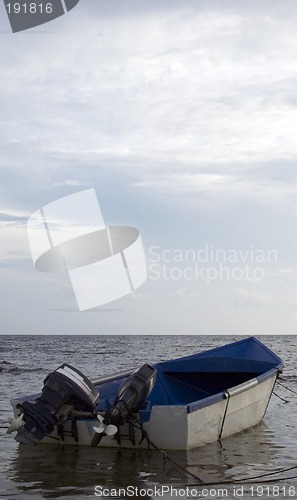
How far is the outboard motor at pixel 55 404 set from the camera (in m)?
8.38

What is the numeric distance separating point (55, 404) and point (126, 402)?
101 centimetres

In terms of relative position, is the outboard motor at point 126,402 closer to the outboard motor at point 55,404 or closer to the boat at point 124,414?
the boat at point 124,414

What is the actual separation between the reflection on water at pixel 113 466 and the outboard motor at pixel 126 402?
503mm

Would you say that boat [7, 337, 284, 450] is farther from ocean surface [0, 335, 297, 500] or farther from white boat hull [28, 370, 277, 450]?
ocean surface [0, 335, 297, 500]

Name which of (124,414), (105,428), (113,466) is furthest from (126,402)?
(113,466)

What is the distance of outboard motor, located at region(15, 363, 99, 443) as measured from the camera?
8.38 metres

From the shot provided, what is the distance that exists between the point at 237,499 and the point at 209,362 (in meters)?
6.00

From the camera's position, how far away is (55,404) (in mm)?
8500

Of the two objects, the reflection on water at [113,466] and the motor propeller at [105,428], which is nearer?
the reflection on water at [113,466]

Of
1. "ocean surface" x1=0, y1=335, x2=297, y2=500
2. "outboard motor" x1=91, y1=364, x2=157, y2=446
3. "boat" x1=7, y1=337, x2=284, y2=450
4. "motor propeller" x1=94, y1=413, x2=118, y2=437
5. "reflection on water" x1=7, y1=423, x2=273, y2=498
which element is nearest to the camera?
"ocean surface" x1=0, y1=335, x2=297, y2=500

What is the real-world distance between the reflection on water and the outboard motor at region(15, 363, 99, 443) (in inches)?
21.5

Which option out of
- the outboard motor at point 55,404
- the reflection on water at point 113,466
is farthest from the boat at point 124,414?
the reflection on water at point 113,466

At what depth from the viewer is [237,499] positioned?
7102 mm

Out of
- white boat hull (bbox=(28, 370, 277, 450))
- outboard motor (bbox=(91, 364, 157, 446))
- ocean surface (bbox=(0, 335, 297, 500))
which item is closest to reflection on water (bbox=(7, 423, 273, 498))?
ocean surface (bbox=(0, 335, 297, 500))
